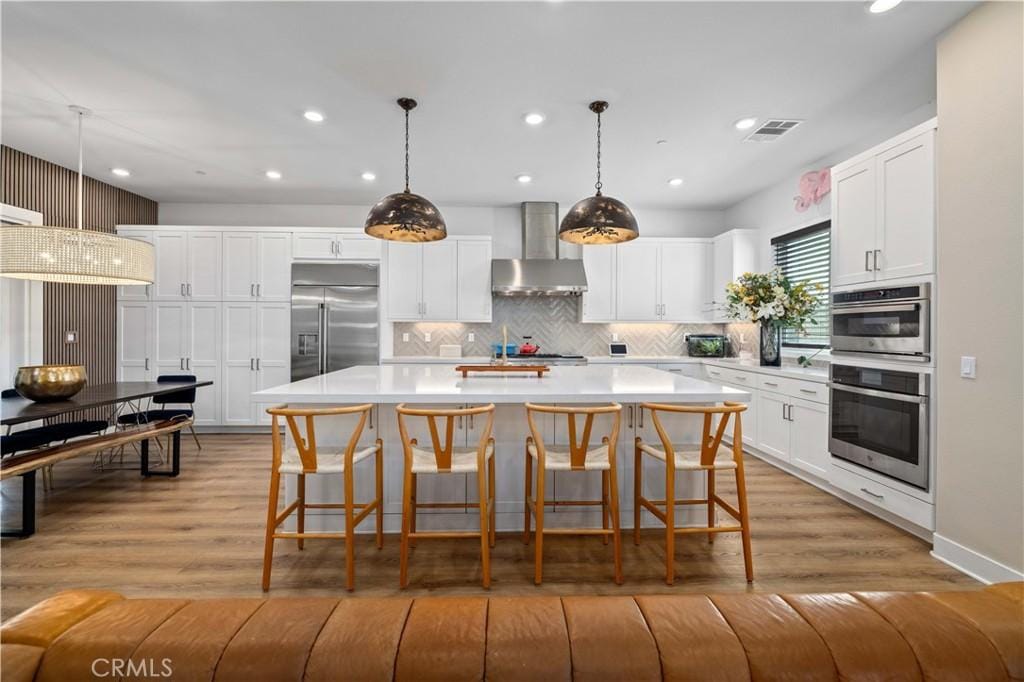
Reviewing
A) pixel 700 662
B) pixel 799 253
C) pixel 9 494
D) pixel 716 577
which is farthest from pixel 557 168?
pixel 9 494

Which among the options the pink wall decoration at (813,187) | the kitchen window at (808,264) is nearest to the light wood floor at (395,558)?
the kitchen window at (808,264)

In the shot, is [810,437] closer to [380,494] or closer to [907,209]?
[907,209]

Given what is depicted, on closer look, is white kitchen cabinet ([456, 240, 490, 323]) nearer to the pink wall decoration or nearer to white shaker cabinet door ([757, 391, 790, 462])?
white shaker cabinet door ([757, 391, 790, 462])

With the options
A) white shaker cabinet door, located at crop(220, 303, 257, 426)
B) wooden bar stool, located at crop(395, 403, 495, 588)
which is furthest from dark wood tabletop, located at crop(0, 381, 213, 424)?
wooden bar stool, located at crop(395, 403, 495, 588)

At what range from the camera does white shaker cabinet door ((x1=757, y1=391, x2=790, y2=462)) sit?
3932 mm

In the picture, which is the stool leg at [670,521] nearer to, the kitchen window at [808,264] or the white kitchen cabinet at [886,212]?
the white kitchen cabinet at [886,212]

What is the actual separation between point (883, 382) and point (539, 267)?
3.64 m

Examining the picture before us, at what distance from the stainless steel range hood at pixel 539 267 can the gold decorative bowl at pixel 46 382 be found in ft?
12.6

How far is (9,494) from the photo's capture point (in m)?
3.45

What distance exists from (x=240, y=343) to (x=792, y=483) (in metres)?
5.87

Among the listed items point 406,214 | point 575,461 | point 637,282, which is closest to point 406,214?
point 406,214

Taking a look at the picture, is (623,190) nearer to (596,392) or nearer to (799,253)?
(799,253)

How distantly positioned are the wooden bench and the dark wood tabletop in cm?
27

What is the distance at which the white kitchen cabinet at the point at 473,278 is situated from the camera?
570 centimetres
